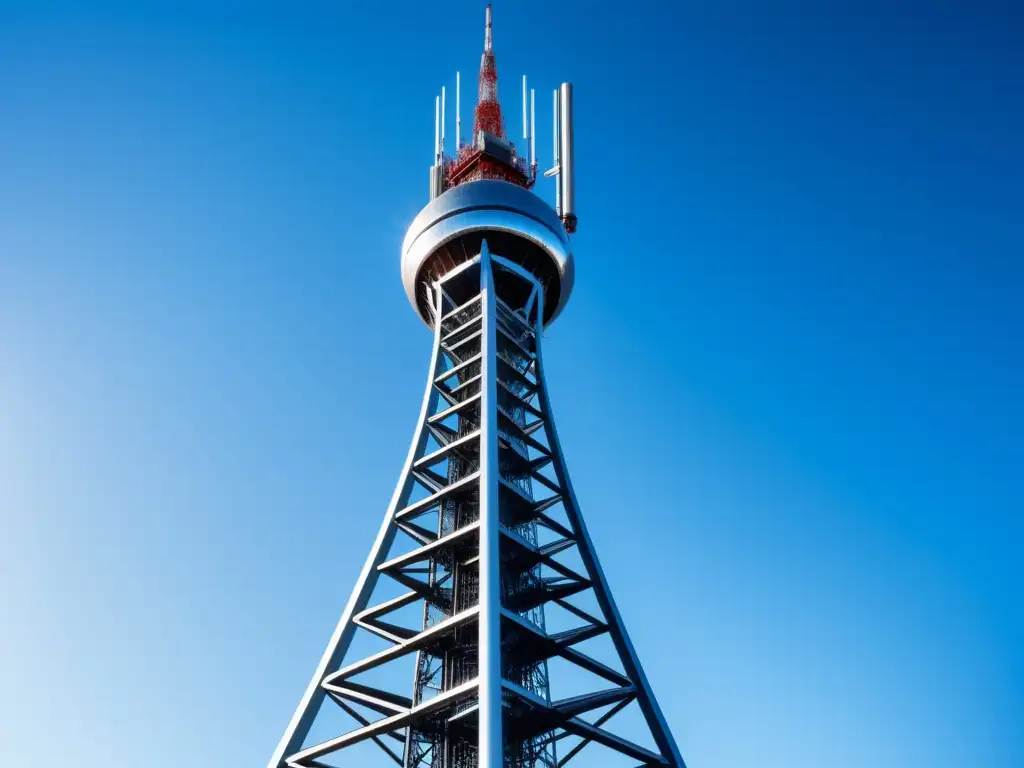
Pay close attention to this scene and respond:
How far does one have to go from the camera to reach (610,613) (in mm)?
30359

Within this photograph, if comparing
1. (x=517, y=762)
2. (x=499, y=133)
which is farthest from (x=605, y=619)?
(x=499, y=133)

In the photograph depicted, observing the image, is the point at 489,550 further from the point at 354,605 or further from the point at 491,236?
the point at 491,236

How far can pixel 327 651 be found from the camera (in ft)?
99.5

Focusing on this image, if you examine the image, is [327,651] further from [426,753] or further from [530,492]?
[530,492]

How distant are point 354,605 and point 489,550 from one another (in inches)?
211

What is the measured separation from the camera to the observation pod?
4053cm

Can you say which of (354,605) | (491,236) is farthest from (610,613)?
(491,236)

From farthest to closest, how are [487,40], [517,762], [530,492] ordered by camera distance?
[487,40]
[530,492]
[517,762]

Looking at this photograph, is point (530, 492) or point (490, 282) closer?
point (530, 492)

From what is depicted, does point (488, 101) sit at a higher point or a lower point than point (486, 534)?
higher

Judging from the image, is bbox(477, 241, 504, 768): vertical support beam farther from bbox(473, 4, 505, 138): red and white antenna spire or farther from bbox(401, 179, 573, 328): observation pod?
bbox(473, 4, 505, 138): red and white antenna spire

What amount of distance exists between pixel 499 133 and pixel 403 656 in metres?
25.9

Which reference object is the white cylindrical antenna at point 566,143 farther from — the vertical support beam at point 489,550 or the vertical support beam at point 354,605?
the vertical support beam at point 354,605

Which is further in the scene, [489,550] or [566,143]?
[566,143]
